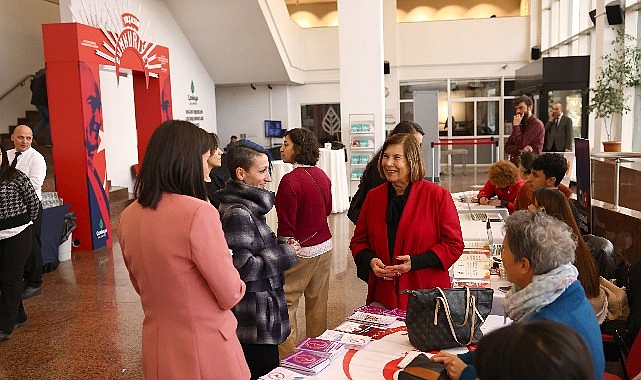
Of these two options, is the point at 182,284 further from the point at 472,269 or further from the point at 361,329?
the point at 472,269

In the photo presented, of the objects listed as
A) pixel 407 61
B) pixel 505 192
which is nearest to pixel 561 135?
pixel 505 192

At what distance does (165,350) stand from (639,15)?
1048cm

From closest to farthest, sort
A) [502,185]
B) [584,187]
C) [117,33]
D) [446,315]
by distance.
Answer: [446,315] < [584,187] < [502,185] < [117,33]

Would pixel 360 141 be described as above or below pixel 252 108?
below

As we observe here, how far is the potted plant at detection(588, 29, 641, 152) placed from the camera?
9836 mm

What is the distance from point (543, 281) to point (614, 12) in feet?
32.4

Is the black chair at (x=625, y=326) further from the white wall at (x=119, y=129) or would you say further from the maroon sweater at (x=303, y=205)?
the white wall at (x=119, y=129)

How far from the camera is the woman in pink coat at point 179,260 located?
2111 millimetres

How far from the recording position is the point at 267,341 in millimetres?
2955

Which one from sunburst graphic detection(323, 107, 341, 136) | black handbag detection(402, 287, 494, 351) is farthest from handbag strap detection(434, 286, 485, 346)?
sunburst graphic detection(323, 107, 341, 136)

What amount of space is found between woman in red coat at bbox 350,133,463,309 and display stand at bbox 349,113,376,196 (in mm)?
9486

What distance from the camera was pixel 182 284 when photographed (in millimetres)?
2141

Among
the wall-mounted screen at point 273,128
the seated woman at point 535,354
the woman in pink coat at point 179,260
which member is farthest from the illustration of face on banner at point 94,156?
the wall-mounted screen at point 273,128

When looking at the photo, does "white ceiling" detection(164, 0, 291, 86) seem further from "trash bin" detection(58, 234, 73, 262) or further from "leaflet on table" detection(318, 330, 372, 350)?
"leaflet on table" detection(318, 330, 372, 350)
